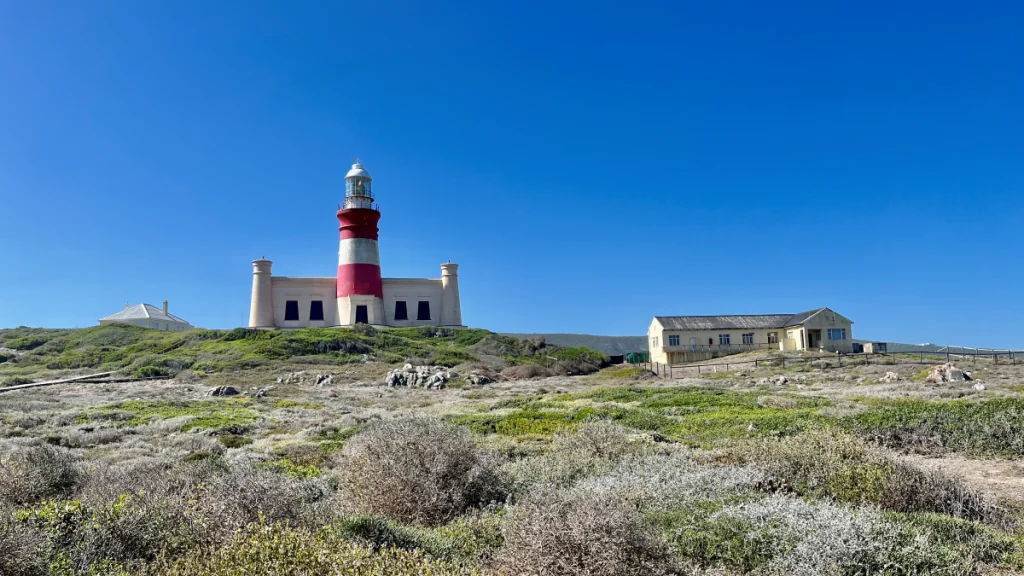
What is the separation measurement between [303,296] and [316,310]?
1.49 metres

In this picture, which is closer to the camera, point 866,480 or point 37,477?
point 866,480

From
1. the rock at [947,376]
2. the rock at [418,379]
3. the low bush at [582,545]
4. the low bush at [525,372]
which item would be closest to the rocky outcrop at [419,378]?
the rock at [418,379]

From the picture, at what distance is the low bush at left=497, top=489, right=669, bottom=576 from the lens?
4902 mm

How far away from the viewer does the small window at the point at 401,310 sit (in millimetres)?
55719

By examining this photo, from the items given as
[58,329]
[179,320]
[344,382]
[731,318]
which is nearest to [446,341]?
[344,382]

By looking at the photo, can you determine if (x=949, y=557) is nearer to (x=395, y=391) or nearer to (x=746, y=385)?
(x=746, y=385)

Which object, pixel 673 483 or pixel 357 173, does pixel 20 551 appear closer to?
pixel 673 483

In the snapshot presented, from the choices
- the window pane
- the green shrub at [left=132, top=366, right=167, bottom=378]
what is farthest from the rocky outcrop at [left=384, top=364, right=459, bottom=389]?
the window pane

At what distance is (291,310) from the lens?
54125 mm

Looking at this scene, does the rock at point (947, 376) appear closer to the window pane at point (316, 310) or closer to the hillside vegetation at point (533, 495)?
the hillside vegetation at point (533, 495)

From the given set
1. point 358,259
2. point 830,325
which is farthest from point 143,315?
point 830,325

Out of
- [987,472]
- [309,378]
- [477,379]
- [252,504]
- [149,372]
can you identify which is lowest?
[987,472]

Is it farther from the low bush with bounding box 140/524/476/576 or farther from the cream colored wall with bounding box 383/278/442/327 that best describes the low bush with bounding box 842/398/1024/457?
the cream colored wall with bounding box 383/278/442/327

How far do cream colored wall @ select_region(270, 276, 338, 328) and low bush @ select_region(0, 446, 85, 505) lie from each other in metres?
45.0
